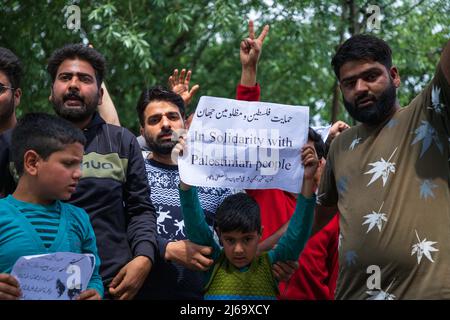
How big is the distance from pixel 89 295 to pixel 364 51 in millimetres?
1818

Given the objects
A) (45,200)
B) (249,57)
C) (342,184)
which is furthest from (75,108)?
(342,184)

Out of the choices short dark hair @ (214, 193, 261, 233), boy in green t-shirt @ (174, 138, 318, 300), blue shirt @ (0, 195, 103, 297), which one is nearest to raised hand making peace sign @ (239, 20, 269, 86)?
boy in green t-shirt @ (174, 138, 318, 300)

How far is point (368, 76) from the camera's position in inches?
176

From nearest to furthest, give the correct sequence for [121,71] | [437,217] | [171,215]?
[437,217] → [171,215] → [121,71]

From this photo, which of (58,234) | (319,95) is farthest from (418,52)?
(58,234)

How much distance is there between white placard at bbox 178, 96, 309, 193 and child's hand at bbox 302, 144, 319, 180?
1.3 inches

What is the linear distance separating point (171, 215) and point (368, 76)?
1.39 metres

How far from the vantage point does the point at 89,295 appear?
13.6 ft

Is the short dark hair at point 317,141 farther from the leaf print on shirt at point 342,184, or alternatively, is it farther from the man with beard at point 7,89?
the man with beard at point 7,89

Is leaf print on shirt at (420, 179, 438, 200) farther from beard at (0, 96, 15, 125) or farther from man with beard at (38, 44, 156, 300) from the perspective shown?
beard at (0, 96, 15, 125)

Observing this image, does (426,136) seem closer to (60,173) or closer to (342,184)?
(342,184)

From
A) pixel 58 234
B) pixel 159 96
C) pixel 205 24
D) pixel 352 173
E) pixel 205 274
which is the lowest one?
pixel 205 274

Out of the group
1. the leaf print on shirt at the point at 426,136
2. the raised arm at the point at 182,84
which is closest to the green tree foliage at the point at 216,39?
the raised arm at the point at 182,84

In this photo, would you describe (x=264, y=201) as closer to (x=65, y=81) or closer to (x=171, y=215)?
(x=171, y=215)
